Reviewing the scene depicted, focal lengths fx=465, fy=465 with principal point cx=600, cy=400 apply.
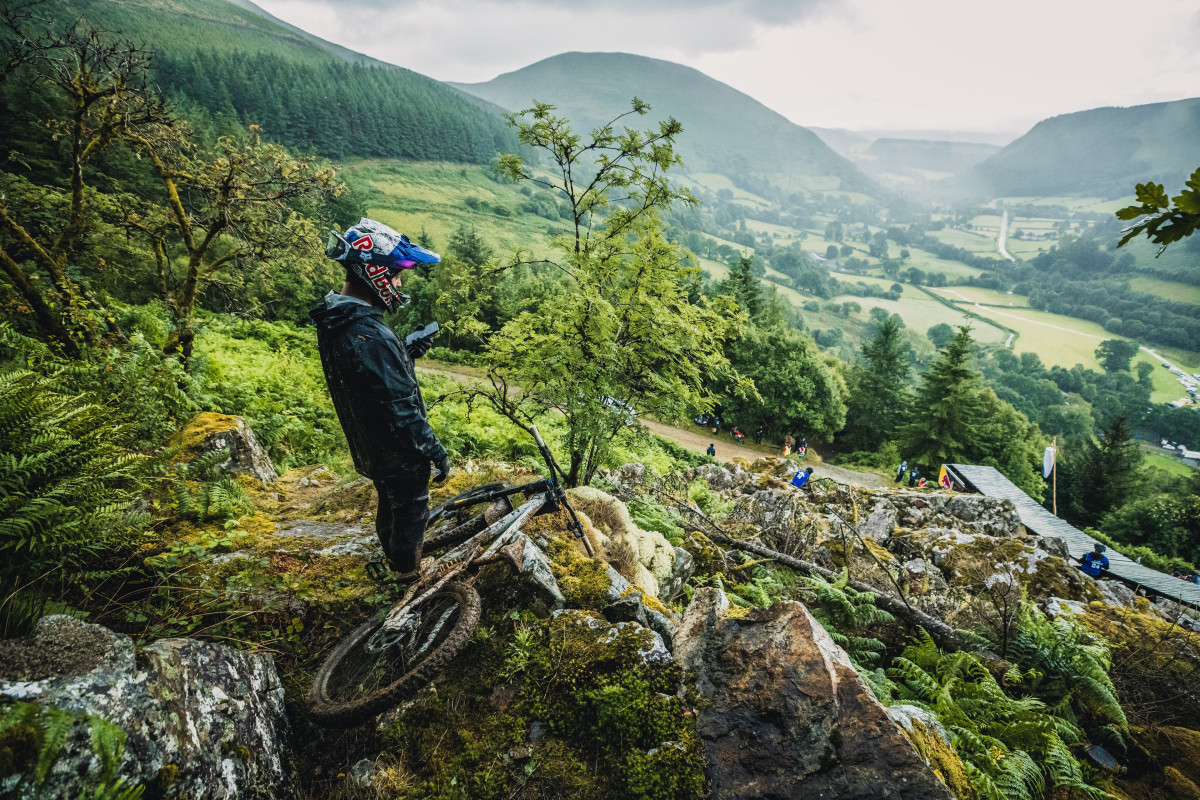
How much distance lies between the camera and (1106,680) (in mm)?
4289

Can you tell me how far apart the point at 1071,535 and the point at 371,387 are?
24598 millimetres

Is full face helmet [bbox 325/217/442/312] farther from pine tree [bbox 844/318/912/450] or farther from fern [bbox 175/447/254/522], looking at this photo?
pine tree [bbox 844/318/912/450]

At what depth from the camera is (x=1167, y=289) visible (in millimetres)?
163250

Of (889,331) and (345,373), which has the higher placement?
(345,373)

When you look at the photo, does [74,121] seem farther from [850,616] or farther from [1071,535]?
[1071,535]

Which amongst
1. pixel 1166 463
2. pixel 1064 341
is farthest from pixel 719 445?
pixel 1064 341

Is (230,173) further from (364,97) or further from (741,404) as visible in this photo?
(364,97)

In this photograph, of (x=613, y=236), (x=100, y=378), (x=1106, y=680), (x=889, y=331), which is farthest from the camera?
(x=889, y=331)

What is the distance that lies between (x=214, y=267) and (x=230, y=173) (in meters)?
2.45

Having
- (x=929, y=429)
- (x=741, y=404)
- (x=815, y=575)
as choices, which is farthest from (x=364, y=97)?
(x=815, y=575)

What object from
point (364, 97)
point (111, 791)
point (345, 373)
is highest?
point (364, 97)

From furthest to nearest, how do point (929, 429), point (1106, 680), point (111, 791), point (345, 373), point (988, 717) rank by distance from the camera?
point (929, 429), point (1106, 680), point (988, 717), point (345, 373), point (111, 791)

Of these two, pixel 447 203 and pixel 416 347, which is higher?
pixel 447 203

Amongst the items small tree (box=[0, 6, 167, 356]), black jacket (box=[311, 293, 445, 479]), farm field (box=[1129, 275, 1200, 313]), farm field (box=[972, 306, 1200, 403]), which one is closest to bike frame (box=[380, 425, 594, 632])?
black jacket (box=[311, 293, 445, 479])
